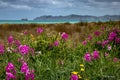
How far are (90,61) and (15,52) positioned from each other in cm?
149

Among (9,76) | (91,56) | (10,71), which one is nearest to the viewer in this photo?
(9,76)

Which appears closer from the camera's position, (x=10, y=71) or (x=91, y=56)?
(x=10, y=71)

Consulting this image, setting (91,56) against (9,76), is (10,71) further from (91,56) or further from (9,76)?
(91,56)

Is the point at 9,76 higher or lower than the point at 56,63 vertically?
higher

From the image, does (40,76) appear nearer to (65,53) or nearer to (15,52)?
(15,52)

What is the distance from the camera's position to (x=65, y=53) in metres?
7.40

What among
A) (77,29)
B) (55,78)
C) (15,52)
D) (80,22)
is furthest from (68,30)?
(55,78)

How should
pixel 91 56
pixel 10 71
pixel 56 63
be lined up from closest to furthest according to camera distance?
pixel 10 71
pixel 56 63
pixel 91 56

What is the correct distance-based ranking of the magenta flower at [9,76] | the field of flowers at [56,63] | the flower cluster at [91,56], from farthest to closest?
the flower cluster at [91,56] < the field of flowers at [56,63] < the magenta flower at [9,76]

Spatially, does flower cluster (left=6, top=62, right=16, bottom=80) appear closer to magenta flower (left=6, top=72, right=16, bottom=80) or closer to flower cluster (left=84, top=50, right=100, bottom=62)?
magenta flower (left=6, top=72, right=16, bottom=80)

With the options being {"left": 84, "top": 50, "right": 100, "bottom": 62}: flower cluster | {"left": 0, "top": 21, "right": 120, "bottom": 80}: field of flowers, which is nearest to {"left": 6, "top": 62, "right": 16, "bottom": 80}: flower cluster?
{"left": 0, "top": 21, "right": 120, "bottom": 80}: field of flowers

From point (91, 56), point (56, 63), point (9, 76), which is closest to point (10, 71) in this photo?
point (9, 76)

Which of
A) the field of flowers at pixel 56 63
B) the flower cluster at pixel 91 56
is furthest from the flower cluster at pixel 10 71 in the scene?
the flower cluster at pixel 91 56

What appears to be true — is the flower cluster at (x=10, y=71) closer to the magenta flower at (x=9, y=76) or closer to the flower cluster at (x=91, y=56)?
the magenta flower at (x=9, y=76)
